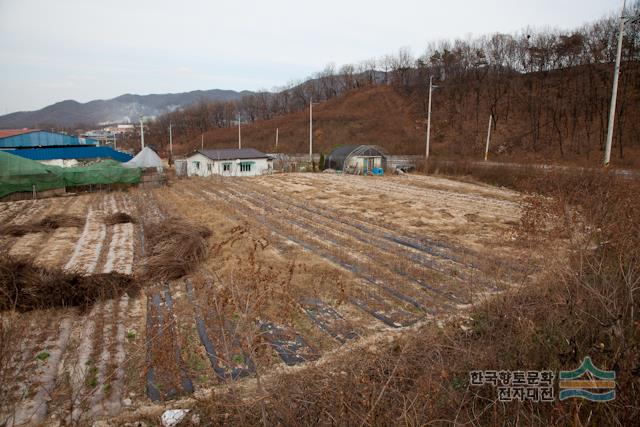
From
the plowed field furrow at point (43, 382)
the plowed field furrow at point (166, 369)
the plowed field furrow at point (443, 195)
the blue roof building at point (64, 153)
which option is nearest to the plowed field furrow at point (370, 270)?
the plowed field furrow at point (166, 369)

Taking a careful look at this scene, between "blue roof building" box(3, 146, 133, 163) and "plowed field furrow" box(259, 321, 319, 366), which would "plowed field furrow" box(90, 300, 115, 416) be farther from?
"blue roof building" box(3, 146, 133, 163)

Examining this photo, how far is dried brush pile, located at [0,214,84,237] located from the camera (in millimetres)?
11219

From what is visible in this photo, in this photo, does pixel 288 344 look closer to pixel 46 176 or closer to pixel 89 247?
A: pixel 89 247

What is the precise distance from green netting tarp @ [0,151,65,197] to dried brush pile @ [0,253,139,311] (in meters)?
13.2

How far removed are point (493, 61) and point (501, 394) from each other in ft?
201

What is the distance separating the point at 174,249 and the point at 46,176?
14.3 metres

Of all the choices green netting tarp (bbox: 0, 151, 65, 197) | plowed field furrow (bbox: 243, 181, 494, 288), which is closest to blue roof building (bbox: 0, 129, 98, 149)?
Result: green netting tarp (bbox: 0, 151, 65, 197)

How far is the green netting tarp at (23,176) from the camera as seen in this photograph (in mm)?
17625

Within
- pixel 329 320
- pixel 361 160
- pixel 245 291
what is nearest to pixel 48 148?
pixel 361 160

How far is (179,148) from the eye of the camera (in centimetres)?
6550

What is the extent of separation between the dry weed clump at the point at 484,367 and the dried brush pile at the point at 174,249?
176 inches

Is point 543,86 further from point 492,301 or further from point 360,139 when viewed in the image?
point 492,301

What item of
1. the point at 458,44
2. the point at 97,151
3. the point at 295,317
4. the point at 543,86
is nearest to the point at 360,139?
the point at 543,86

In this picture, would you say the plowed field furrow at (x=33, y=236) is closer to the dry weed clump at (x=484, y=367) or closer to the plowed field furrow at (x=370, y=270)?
the plowed field furrow at (x=370, y=270)
